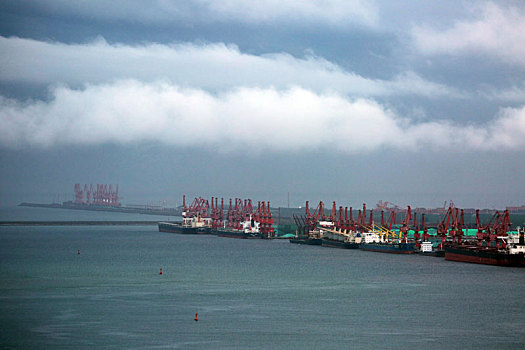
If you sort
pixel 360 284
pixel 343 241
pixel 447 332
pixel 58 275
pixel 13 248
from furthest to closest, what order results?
pixel 343 241, pixel 13 248, pixel 58 275, pixel 360 284, pixel 447 332

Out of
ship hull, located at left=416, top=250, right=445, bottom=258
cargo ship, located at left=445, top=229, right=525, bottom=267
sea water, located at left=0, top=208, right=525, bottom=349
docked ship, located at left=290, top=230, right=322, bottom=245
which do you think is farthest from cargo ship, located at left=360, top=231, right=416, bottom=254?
sea water, located at left=0, top=208, right=525, bottom=349

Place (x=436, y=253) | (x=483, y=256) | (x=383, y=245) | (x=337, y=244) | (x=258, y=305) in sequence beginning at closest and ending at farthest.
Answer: (x=258, y=305)
(x=483, y=256)
(x=436, y=253)
(x=383, y=245)
(x=337, y=244)

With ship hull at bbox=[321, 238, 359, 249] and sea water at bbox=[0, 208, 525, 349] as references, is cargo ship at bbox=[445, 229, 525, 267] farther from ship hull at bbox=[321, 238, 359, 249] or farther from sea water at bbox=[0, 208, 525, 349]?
ship hull at bbox=[321, 238, 359, 249]

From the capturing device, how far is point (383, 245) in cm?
14588

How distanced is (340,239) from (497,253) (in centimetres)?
6054

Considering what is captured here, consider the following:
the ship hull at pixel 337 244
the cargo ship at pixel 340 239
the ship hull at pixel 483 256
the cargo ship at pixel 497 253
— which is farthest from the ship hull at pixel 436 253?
the cargo ship at pixel 340 239

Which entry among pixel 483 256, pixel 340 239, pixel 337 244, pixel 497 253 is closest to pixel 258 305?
pixel 497 253

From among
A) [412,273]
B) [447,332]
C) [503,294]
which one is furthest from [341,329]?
[412,273]

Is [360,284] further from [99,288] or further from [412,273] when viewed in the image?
[99,288]

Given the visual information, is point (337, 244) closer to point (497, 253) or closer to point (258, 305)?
point (497, 253)

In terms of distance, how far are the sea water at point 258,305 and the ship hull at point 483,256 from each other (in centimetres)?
260

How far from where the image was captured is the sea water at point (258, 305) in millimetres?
50562

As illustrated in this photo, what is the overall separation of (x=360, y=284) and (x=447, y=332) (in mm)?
28394

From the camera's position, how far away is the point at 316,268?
102438 millimetres
